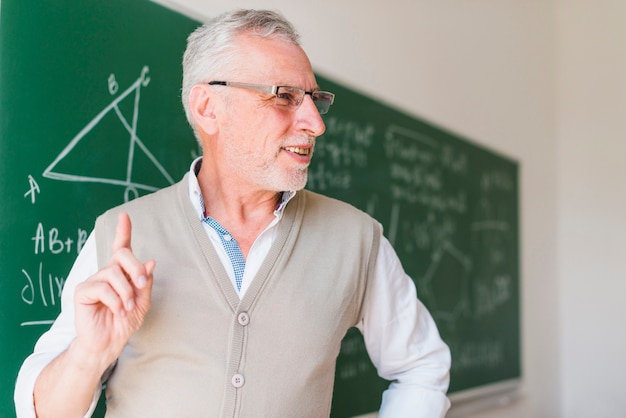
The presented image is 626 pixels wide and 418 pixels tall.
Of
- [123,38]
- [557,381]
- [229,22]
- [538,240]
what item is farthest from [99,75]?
[557,381]

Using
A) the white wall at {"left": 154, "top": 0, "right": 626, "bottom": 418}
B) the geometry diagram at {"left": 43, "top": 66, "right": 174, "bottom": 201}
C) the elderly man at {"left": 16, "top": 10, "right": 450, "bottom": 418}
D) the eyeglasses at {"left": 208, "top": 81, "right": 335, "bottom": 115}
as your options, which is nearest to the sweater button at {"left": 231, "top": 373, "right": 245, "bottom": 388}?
the elderly man at {"left": 16, "top": 10, "right": 450, "bottom": 418}

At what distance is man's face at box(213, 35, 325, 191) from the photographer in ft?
4.24

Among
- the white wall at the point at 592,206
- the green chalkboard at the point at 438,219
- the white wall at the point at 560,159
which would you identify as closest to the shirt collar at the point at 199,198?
the green chalkboard at the point at 438,219

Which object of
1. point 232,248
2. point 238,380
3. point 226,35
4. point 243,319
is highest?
point 226,35

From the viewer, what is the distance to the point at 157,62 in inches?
67.2

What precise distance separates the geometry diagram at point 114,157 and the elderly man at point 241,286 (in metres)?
0.26

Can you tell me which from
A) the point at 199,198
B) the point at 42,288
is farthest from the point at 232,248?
the point at 42,288

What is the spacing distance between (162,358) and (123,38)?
83cm

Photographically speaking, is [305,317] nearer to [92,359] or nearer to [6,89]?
[92,359]

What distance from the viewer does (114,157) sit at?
62.1 inches

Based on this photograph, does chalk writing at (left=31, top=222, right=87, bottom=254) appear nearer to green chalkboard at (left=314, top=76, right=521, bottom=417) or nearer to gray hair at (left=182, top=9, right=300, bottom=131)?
gray hair at (left=182, top=9, right=300, bottom=131)

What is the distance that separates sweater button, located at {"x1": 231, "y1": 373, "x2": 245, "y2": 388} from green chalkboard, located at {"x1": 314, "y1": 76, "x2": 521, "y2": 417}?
1.08 metres

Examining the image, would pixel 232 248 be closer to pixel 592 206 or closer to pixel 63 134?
pixel 63 134

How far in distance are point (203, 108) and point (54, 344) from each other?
541 mm
